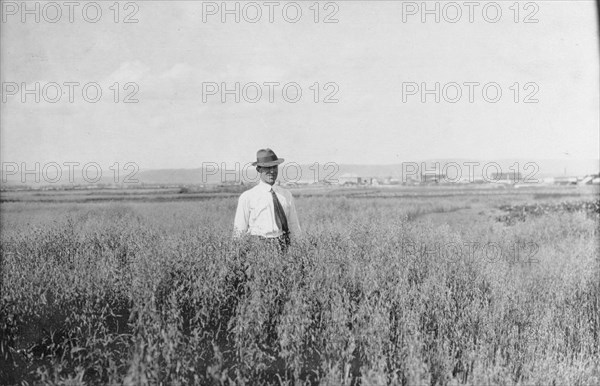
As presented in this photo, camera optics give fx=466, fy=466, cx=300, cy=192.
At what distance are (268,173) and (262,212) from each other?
16.9 inches

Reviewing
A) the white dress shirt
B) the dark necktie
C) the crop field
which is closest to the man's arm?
the white dress shirt

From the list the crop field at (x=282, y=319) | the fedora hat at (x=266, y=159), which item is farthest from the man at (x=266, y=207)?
the crop field at (x=282, y=319)

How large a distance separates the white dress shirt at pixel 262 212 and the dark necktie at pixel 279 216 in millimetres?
33

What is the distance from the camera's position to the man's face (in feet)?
16.6

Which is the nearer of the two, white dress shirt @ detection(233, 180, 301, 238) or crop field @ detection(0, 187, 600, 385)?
crop field @ detection(0, 187, 600, 385)

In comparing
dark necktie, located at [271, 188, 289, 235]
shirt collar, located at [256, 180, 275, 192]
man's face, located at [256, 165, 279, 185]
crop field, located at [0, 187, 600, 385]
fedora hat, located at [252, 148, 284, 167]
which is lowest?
crop field, located at [0, 187, 600, 385]

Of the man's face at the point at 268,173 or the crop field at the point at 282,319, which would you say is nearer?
the crop field at the point at 282,319

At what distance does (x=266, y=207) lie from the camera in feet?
16.5

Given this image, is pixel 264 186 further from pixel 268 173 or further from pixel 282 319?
pixel 282 319

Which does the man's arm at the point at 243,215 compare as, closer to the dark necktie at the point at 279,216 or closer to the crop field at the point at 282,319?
the dark necktie at the point at 279,216

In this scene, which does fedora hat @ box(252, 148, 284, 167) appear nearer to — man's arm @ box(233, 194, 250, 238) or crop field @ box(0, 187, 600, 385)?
man's arm @ box(233, 194, 250, 238)

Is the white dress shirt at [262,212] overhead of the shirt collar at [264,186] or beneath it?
beneath

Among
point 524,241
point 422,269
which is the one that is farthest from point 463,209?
point 422,269

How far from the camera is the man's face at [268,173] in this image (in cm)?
507
